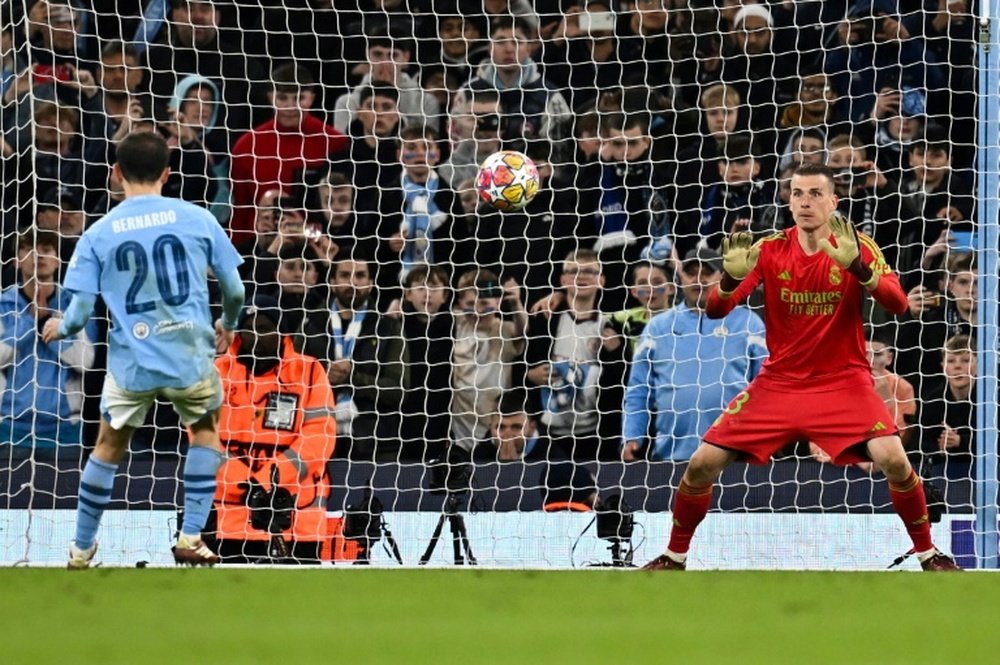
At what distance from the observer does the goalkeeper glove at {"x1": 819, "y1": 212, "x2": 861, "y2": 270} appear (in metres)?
6.53

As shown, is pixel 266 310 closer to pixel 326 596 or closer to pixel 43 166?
pixel 43 166

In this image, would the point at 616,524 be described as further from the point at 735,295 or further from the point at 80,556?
the point at 80,556

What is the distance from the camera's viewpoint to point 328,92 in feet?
33.1

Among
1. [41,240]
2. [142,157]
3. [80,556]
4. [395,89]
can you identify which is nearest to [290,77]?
[395,89]

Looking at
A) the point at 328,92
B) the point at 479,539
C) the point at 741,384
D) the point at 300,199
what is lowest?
the point at 479,539

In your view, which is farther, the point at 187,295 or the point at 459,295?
the point at 459,295

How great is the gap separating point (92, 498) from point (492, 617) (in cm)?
193

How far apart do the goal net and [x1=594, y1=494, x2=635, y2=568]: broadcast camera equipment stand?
0.07 ft

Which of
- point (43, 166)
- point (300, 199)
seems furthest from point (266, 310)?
point (43, 166)

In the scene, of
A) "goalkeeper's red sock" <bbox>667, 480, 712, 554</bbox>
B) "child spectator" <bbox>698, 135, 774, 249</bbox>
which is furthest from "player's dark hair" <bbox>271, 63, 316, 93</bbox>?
"goalkeeper's red sock" <bbox>667, 480, 712, 554</bbox>

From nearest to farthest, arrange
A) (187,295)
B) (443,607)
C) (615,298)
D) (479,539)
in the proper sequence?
(443,607)
(187,295)
(479,539)
(615,298)

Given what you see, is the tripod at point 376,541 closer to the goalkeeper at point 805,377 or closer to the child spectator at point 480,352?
the child spectator at point 480,352

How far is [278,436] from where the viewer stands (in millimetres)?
8609

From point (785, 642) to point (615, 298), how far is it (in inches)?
191
